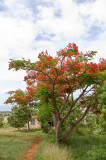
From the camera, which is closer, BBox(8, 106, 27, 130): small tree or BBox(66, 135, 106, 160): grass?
BBox(66, 135, 106, 160): grass

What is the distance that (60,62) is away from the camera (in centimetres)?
809

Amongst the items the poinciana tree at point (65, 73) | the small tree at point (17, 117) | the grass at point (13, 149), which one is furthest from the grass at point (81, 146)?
the small tree at point (17, 117)

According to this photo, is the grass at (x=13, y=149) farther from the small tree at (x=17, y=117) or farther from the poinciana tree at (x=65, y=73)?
the small tree at (x=17, y=117)

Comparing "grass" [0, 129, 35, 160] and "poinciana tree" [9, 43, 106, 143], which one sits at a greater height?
"poinciana tree" [9, 43, 106, 143]

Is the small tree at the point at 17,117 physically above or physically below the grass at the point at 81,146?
above

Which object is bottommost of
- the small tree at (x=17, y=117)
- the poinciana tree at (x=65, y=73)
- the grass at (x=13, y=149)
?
the grass at (x=13, y=149)

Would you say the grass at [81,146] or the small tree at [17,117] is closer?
the grass at [81,146]

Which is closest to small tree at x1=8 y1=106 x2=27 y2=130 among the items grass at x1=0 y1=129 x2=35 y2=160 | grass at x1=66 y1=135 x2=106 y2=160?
grass at x1=0 y1=129 x2=35 y2=160

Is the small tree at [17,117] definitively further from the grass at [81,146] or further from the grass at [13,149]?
the grass at [81,146]

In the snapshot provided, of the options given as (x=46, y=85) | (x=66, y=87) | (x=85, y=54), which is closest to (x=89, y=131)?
(x=66, y=87)

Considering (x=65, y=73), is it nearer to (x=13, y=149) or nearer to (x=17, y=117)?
(x=13, y=149)

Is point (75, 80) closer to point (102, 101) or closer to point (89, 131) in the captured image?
point (102, 101)

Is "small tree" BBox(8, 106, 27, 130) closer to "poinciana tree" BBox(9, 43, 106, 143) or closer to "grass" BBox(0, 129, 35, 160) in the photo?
"grass" BBox(0, 129, 35, 160)

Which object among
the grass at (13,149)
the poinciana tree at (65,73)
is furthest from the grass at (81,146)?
the grass at (13,149)
